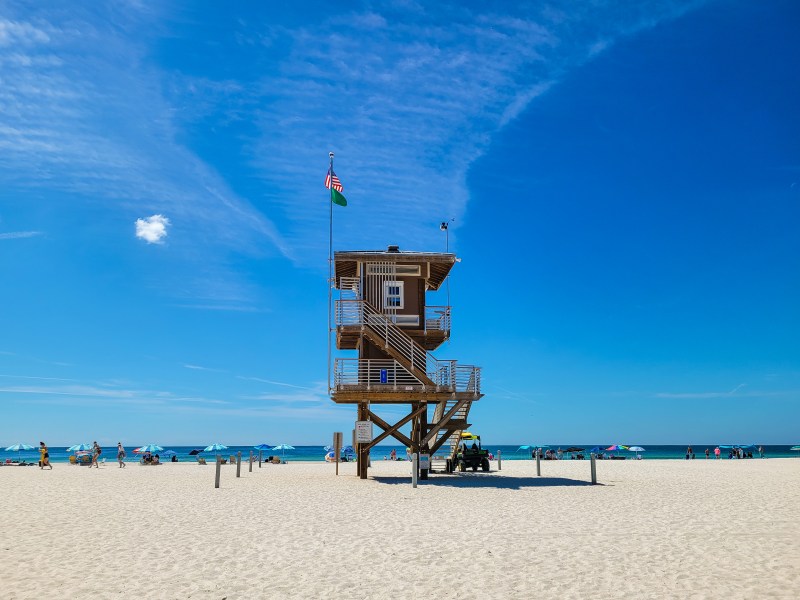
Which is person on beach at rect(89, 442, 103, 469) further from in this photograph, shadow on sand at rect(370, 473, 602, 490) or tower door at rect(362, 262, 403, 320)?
tower door at rect(362, 262, 403, 320)

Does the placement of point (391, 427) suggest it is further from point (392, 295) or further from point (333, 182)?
point (333, 182)

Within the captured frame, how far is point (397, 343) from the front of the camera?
26.3m

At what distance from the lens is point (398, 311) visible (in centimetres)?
2764

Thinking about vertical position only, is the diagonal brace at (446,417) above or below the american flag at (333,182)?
below

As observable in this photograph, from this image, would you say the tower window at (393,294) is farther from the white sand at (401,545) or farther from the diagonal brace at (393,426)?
the white sand at (401,545)

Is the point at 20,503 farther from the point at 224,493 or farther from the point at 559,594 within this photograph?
the point at 559,594

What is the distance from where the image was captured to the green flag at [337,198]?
2917cm

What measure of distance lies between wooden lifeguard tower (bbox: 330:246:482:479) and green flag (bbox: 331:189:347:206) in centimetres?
286

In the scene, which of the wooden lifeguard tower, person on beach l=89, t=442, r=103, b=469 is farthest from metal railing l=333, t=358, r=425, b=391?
person on beach l=89, t=442, r=103, b=469

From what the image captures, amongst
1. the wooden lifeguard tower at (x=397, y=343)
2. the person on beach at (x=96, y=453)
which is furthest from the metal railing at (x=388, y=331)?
the person on beach at (x=96, y=453)

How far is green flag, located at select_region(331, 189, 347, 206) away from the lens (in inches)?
1148

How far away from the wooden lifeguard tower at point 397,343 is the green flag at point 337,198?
286 centimetres

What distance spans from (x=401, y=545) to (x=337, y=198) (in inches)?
792

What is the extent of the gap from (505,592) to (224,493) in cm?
1555
